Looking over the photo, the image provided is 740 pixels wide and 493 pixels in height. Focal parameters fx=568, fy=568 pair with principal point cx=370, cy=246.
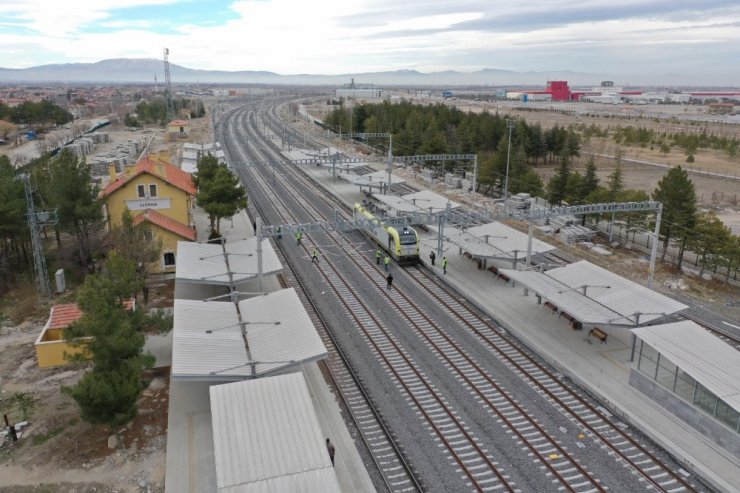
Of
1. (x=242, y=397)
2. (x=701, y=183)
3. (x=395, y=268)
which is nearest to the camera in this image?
(x=242, y=397)

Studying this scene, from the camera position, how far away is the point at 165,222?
35969mm

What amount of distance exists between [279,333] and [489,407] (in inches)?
328

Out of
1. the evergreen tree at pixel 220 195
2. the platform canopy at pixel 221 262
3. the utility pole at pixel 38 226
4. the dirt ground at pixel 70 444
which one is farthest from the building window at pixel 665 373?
the utility pole at pixel 38 226

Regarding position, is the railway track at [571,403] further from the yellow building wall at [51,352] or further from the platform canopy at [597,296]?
the yellow building wall at [51,352]

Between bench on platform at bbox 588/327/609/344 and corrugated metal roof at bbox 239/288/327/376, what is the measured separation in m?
12.9

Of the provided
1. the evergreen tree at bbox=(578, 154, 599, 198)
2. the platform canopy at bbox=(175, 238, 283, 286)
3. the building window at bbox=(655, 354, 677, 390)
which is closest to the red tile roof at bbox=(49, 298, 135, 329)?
the platform canopy at bbox=(175, 238, 283, 286)

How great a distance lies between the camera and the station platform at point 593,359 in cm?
1762

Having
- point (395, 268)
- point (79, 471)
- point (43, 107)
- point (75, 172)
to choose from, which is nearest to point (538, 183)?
point (395, 268)

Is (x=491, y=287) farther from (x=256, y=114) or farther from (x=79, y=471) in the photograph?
(x=256, y=114)

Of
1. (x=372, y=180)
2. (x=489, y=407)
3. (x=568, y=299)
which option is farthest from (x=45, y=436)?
(x=372, y=180)

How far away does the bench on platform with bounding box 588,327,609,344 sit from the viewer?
25.2 metres

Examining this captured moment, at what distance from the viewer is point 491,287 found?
3241cm

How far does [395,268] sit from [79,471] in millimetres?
22459

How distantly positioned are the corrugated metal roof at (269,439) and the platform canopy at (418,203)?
27.2m
